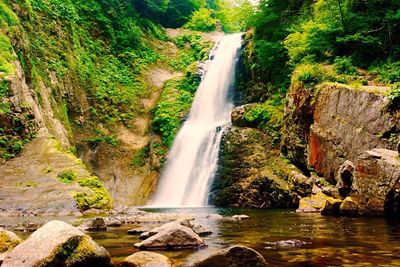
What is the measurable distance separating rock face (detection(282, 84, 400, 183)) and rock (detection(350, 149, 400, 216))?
213 centimetres

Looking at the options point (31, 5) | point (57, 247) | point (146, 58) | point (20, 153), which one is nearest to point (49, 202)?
point (20, 153)

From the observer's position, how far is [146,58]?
40688 millimetres

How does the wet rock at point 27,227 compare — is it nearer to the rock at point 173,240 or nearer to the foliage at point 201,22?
the rock at point 173,240

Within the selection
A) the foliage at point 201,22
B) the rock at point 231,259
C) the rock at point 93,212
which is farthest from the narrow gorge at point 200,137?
the foliage at point 201,22

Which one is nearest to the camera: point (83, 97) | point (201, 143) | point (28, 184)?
point (28, 184)

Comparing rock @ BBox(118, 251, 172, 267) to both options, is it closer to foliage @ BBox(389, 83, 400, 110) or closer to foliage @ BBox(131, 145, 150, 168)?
foliage @ BBox(389, 83, 400, 110)

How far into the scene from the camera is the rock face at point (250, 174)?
918 inches

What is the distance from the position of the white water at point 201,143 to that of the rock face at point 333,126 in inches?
218

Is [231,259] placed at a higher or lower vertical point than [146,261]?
higher

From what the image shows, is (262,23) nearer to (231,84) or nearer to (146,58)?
(231,84)

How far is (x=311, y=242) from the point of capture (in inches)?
325

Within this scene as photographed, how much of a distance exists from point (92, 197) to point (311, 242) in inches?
455

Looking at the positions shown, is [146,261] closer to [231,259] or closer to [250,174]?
[231,259]

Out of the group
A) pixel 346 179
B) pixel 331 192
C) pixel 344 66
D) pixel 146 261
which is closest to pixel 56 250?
pixel 146 261
